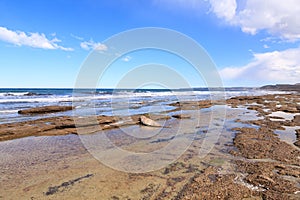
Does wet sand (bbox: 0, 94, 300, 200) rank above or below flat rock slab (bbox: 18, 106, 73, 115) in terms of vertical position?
below

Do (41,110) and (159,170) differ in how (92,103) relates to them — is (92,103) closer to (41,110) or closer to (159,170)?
(41,110)

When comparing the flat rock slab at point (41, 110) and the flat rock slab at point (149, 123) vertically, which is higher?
the flat rock slab at point (41, 110)

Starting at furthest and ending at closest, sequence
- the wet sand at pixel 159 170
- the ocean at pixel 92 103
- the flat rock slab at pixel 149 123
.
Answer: the ocean at pixel 92 103, the flat rock slab at pixel 149 123, the wet sand at pixel 159 170

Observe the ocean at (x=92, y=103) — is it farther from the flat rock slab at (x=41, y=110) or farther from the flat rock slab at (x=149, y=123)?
the flat rock slab at (x=149, y=123)

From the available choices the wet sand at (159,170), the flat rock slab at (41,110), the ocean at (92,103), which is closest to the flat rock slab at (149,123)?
the wet sand at (159,170)

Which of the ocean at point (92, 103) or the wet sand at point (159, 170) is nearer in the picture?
the wet sand at point (159, 170)

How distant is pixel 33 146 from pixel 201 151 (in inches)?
262

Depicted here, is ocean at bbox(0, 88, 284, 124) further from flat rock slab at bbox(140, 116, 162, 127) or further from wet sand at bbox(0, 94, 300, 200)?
wet sand at bbox(0, 94, 300, 200)

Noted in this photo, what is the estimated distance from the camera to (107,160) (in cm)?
643

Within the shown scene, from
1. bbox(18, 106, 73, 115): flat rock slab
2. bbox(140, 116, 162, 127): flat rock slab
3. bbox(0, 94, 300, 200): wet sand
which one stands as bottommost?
bbox(0, 94, 300, 200): wet sand

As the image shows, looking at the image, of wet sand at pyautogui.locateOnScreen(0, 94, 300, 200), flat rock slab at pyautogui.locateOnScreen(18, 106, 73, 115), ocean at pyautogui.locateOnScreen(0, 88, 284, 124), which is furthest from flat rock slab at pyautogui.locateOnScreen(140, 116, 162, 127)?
flat rock slab at pyautogui.locateOnScreen(18, 106, 73, 115)

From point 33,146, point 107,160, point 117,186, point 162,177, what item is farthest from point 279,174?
point 33,146

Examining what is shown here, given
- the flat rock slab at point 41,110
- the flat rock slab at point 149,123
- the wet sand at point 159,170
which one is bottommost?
the wet sand at point 159,170

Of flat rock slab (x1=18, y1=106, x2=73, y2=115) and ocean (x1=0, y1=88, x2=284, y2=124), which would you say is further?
ocean (x1=0, y1=88, x2=284, y2=124)
